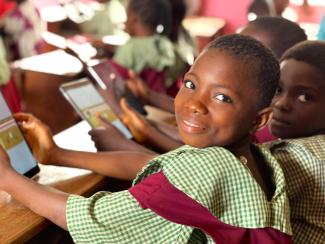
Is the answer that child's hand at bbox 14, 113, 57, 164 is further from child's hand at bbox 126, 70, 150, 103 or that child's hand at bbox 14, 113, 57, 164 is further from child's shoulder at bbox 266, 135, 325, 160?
child's hand at bbox 126, 70, 150, 103

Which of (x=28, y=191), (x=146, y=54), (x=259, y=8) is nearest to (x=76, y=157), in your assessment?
(x=28, y=191)

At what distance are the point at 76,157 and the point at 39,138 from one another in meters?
0.08

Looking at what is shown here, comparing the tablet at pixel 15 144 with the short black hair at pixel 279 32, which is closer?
the tablet at pixel 15 144

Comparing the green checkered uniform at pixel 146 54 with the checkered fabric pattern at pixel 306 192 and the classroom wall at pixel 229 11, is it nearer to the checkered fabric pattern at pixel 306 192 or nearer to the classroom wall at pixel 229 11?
the classroom wall at pixel 229 11

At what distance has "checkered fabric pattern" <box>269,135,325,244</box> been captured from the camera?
2.67 ft

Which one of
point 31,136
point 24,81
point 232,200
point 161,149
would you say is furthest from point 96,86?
point 24,81

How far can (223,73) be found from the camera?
69 cm

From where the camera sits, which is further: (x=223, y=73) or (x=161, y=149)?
(x=161, y=149)

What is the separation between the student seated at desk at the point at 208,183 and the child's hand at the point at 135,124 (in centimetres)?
55

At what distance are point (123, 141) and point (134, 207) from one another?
46cm

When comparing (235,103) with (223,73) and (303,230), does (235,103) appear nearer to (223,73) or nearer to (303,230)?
(223,73)

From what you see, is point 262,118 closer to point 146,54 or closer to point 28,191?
point 28,191

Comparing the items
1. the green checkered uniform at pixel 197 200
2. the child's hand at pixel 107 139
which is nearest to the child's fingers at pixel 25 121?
the child's hand at pixel 107 139

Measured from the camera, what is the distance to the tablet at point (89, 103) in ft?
4.16
